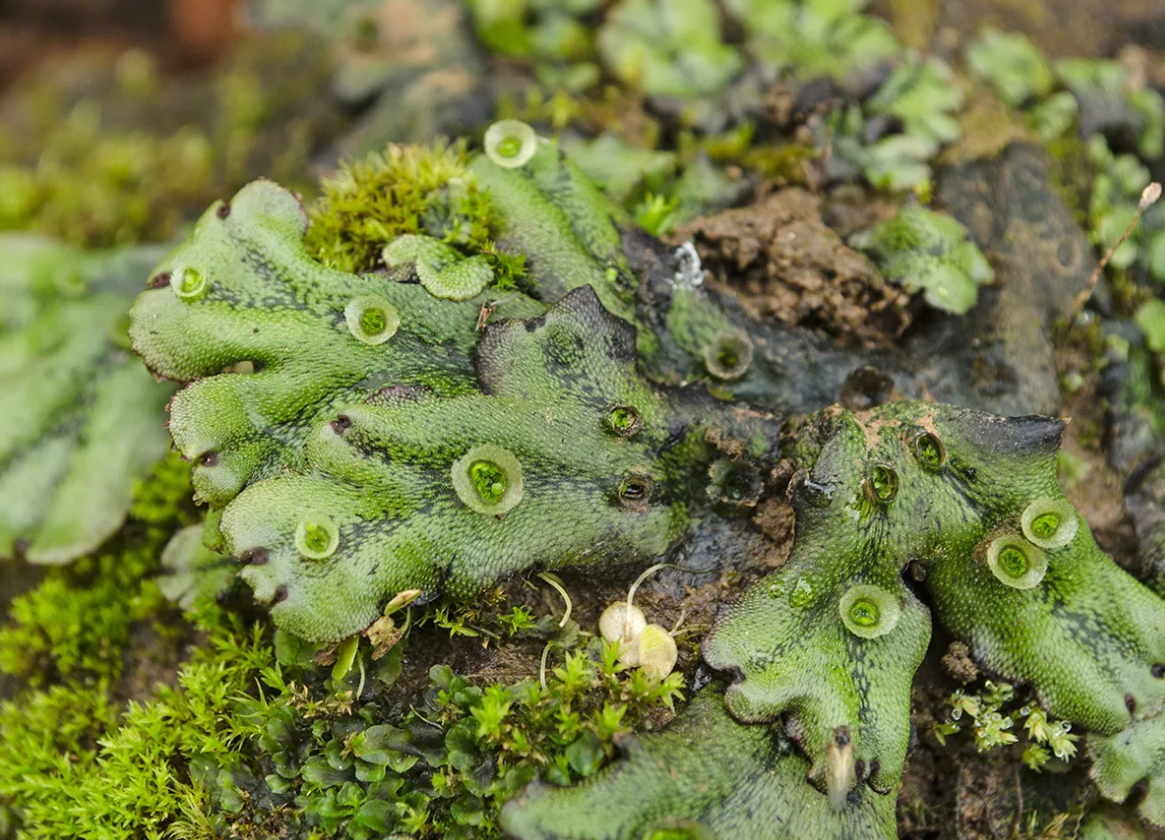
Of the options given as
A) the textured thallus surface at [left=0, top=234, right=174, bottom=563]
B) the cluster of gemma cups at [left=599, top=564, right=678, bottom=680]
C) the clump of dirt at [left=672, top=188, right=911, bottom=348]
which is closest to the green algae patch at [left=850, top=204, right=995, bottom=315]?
the clump of dirt at [left=672, top=188, right=911, bottom=348]

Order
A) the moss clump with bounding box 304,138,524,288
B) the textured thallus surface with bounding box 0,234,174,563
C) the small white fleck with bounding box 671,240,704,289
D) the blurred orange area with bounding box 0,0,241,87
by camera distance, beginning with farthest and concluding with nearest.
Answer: the blurred orange area with bounding box 0,0,241,87 < the textured thallus surface with bounding box 0,234,174,563 < the small white fleck with bounding box 671,240,704,289 < the moss clump with bounding box 304,138,524,288

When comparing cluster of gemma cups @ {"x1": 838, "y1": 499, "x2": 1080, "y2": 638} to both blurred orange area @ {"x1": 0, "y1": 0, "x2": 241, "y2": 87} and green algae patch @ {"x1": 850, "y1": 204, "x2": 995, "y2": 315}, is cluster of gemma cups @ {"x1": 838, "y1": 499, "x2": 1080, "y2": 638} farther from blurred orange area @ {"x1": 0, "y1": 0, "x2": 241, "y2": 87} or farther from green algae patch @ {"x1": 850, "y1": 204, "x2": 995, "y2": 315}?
blurred orange area @ {"x1": 0, "y1": 0, "x2": 241, "y2": 87}

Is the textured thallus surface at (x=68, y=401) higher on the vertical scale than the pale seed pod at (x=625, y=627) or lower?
lower

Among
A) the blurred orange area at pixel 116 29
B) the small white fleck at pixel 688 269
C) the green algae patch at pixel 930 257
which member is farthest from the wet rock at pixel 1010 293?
the blurred orange area at pixel 116 29

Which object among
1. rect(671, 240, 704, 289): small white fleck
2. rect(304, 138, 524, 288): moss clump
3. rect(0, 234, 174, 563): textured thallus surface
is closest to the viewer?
rect(304, 138, 524, 288): moss clump

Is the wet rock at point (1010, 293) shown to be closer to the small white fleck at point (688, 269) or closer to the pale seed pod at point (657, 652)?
the small white fleck at point (688, 269)

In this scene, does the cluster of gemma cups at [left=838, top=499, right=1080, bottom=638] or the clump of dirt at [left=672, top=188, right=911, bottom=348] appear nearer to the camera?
the cluster of gemma cups at [left=838, top=499, right=1080, bottom=638]

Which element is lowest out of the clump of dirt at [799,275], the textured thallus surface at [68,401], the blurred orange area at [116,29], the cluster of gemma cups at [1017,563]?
the textured thallus surface at [68,401]

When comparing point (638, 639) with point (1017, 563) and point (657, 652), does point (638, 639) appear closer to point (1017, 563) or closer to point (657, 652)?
point (657, 652)

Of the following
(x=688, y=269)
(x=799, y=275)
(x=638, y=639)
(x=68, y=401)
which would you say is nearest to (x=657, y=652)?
(x=638, y=639)
